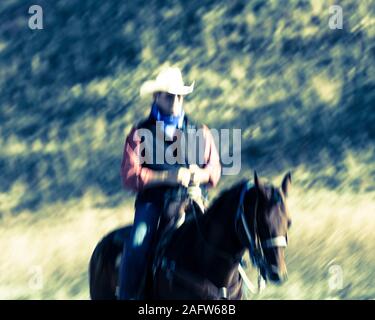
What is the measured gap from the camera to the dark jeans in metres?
7.95

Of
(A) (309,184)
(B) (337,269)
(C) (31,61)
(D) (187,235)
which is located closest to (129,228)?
(D) (187,235)

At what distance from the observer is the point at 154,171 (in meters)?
7.99

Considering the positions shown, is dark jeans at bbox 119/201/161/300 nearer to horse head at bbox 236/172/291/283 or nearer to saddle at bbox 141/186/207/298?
saddle at bbox 141/186/207/298

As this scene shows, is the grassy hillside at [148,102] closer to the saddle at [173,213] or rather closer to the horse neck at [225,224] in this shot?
the saddle at [173,213]

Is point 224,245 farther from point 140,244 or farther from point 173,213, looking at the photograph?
point 140,244

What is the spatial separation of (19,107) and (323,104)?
213 inches

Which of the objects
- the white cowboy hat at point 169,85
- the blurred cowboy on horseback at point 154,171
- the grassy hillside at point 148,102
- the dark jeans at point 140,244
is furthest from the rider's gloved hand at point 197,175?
the grassy hillside at point 148,102

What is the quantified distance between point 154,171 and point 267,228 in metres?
1.26

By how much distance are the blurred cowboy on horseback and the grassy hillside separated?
255 inches

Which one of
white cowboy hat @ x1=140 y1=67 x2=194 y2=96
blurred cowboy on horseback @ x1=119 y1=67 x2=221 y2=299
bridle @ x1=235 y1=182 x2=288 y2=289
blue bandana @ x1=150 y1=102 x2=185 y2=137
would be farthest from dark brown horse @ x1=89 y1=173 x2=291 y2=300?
white cowboy hat @ x1=140 y1=67 x2=194 y2=96

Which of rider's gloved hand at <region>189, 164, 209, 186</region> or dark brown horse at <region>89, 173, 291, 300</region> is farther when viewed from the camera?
rider's gloved hand at <region>189, 164, 209, 186</region>

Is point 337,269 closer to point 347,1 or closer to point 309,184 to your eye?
point 309,184
